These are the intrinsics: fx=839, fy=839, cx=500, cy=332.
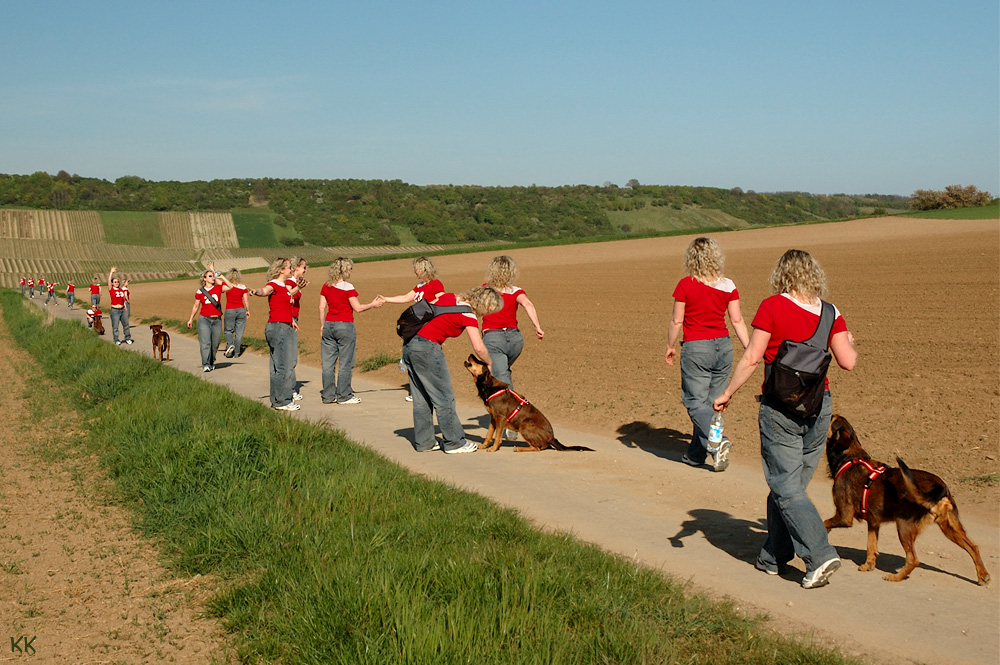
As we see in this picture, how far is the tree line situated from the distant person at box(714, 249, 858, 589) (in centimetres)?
9144

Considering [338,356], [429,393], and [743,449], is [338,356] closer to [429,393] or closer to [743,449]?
[429,393]

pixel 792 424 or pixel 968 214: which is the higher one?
pixel 968 214

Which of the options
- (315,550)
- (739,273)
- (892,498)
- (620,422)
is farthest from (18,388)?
(739,273)

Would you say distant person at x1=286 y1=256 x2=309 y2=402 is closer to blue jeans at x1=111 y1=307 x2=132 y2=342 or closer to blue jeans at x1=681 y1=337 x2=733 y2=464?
blue jeans at x1=681 y1=337 x2=733 y2=464

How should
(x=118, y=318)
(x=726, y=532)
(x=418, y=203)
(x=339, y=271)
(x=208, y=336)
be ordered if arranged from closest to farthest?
(x=726, y=532)
(x=339, y=271)
(x=208, y=336)
(x=118, y=318)
(x=418, y=203)

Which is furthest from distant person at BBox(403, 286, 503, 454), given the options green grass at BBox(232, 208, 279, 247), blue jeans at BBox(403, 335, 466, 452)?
green grass at BBox(232, 208, 279, 247)

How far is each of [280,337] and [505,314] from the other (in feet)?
11.7

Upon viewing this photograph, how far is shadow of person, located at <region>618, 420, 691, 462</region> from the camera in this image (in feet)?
29.7

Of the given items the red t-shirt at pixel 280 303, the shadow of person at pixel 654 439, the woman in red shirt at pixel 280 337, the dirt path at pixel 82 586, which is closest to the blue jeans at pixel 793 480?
the dirt path at pixel 82 586

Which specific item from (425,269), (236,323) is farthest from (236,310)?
(425,269)

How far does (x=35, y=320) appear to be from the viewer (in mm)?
28141

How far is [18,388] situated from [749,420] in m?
12.1

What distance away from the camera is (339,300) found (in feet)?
39.4

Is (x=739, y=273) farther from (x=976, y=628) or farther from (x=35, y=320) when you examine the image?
(x=976, y=628)
